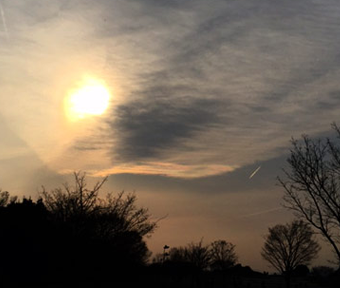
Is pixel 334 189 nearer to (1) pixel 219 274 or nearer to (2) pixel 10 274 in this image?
(2) pixel 10 274

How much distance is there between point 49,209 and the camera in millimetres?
23922

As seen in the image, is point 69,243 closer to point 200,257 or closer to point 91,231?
point 91,231

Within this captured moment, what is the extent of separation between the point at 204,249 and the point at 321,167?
5341 cm

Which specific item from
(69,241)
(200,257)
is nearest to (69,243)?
(69,241)

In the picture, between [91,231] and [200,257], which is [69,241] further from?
[200,257]

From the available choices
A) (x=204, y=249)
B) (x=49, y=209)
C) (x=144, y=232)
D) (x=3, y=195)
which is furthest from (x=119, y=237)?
(x=204, y=249)

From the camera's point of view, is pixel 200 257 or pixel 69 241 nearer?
pixel 69 241

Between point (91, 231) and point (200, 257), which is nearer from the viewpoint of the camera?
point (91, 231)

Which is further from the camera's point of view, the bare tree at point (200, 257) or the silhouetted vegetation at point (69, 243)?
the bare tree at point (200, 257)

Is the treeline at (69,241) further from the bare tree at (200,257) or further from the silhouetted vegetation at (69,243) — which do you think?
the bare tree at (200,257)

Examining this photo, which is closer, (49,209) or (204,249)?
(49,209)

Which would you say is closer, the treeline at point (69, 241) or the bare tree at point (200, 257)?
the treeline at point (69, 241)

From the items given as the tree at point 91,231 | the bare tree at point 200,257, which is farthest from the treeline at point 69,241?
the bare tree at point 200,257

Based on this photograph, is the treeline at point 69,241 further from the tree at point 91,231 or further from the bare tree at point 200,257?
the bare tree at point 200,257
